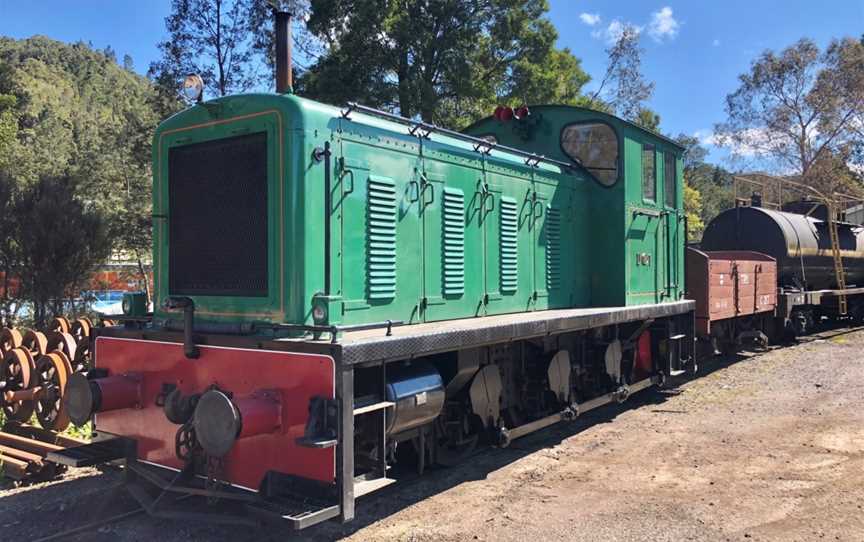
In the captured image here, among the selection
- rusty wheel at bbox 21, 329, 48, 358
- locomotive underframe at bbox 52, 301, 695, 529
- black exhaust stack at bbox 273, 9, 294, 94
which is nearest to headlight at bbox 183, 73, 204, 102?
black exhaust stack at bbox 273, 9, 294, 94

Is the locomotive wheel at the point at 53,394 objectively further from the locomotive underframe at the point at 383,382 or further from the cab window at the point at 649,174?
the cab window at the point at 649,174

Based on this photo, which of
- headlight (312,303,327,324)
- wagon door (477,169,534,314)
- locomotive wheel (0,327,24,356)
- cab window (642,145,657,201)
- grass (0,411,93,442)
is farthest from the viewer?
cab window (642,145,657,201)

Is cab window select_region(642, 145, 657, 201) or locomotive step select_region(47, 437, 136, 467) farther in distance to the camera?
cab window select_region(642, 145, 657, 201)

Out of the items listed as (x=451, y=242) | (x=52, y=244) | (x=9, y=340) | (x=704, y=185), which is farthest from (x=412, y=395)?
(x=704, y=185)

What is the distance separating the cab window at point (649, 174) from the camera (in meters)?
7.77

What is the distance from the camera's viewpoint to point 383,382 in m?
4.36

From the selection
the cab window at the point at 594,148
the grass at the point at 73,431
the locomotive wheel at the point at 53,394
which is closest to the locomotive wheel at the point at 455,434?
the cab window at the point at 594,148

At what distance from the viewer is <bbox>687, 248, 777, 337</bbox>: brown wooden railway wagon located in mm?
9695

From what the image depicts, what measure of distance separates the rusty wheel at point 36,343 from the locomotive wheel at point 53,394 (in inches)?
29.4

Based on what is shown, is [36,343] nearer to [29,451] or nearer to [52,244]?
[29,451]

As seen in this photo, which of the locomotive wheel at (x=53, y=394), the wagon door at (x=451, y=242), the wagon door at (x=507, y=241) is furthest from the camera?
the locomotive wheel at (x=53, y=394)

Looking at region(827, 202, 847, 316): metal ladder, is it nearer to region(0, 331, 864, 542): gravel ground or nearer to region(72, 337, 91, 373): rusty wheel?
region(0, 331, 864, 542): gravel ground

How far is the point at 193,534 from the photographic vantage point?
4383 millimetres

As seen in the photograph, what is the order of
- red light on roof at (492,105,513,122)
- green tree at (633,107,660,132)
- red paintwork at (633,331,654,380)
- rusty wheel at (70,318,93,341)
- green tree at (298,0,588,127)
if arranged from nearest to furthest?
red light on roof at (492,105,513,122)
rusty wheel at (70,318,93,341)
red paintwork at (633,331,654,380)
green tree at (298,0,588,127)
green tree at (633,107,660,132)
